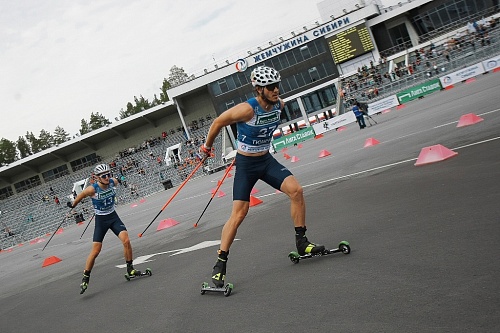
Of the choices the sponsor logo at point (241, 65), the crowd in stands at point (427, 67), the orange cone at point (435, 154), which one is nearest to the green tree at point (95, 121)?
the sponsor logo at point (241, 65)

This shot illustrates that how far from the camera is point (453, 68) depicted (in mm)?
39969

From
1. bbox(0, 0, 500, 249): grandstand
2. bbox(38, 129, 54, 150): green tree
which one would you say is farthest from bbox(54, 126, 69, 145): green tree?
bbox(0, 0, 500, 249): grandstand

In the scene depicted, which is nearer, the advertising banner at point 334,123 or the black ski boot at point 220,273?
the black ski boot at point 220,273

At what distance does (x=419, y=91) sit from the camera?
40.2 meters

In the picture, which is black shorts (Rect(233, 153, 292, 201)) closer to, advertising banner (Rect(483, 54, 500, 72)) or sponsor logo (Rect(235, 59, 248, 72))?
advertising banner (Rect(483, 54, 500, 72))

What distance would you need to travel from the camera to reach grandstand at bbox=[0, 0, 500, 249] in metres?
44.2

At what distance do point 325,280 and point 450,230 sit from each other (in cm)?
145

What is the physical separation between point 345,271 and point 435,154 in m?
6.01

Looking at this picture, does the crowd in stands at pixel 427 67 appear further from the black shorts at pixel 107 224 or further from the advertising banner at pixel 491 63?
the black shorts at pixel 107 224

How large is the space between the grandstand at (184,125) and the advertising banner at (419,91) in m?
1.76

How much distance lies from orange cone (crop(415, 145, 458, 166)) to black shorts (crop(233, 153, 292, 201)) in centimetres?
514

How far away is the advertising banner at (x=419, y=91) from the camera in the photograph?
39.1 meters

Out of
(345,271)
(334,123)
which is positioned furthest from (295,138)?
(345,271)

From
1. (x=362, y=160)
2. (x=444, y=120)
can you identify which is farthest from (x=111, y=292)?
(x=444, y=120)
